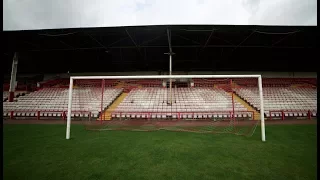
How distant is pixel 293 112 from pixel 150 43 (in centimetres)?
1097

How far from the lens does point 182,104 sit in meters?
10.8

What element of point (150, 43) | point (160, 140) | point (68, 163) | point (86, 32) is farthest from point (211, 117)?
point (86, 32)

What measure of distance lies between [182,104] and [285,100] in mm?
7949

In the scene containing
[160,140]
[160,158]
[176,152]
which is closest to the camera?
[160,158]

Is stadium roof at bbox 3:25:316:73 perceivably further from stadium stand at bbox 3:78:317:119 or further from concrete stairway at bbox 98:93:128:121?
concrete stairway at bbox 98:93:128:121

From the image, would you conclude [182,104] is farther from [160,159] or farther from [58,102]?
[58,102]

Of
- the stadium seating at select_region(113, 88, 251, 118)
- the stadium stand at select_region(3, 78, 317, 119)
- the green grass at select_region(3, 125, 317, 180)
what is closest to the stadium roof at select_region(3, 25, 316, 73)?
the stadium stand at select_region(3, 78, 317, 119)

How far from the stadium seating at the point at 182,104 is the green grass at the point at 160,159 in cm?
461

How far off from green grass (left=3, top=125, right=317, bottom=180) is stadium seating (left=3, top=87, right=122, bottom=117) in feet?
18.8

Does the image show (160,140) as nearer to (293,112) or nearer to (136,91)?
(136,91)

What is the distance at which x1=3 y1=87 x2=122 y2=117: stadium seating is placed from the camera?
10578 mm

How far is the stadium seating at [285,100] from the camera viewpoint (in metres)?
10.2

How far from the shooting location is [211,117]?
9773 millimetres

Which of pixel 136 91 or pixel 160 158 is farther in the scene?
pixel 136 91
